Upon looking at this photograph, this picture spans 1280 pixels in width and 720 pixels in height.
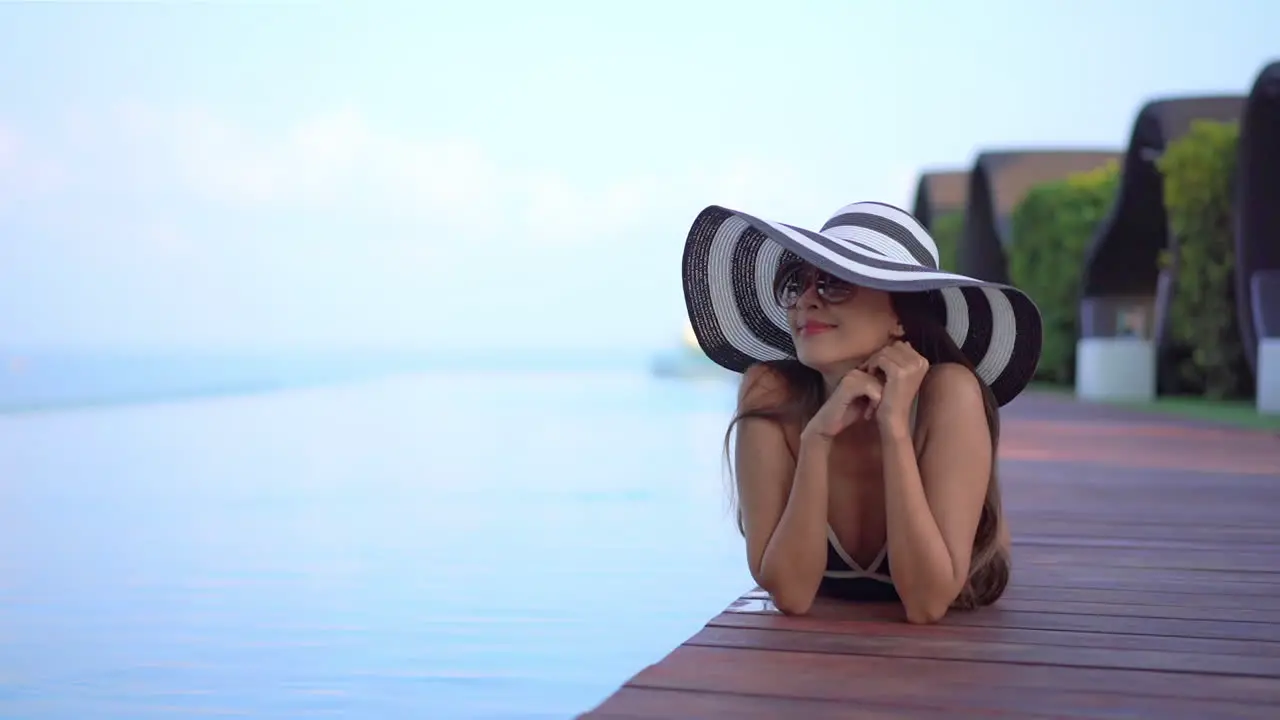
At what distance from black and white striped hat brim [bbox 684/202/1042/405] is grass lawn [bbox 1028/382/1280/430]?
890 centimetres

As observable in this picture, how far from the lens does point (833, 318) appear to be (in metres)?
2.97

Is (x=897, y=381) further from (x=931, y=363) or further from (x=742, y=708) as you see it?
(x=742, y=708)

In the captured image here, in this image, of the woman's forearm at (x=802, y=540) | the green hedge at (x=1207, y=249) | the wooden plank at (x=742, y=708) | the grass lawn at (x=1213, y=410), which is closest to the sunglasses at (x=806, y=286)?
the woman's forearm at (x=802, y=540)

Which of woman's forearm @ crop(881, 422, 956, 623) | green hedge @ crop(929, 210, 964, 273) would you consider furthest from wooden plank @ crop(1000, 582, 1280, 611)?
green hedge @ crop(929, 210, 964, 273)

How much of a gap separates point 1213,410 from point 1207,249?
215cm

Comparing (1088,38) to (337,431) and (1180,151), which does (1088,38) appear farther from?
Result: (337,431)

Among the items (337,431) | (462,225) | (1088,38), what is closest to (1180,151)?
(337,431)

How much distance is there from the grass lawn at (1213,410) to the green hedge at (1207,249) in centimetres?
50

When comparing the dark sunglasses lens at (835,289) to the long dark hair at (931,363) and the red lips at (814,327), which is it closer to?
the red lips at (814,327)

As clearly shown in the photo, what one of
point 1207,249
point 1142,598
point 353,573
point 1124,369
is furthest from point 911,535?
point 1124,369

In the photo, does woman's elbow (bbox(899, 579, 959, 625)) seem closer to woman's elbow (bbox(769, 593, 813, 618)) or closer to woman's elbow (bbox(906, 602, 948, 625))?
woman's elbow (bbox(906, 602, 948, 625))

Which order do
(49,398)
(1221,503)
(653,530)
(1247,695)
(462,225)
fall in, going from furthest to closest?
(462,225) < (49,398) < (653,530) < (1221,503) < (1247,695)

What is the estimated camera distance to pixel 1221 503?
6.16m

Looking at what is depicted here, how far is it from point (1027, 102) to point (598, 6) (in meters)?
17.1
